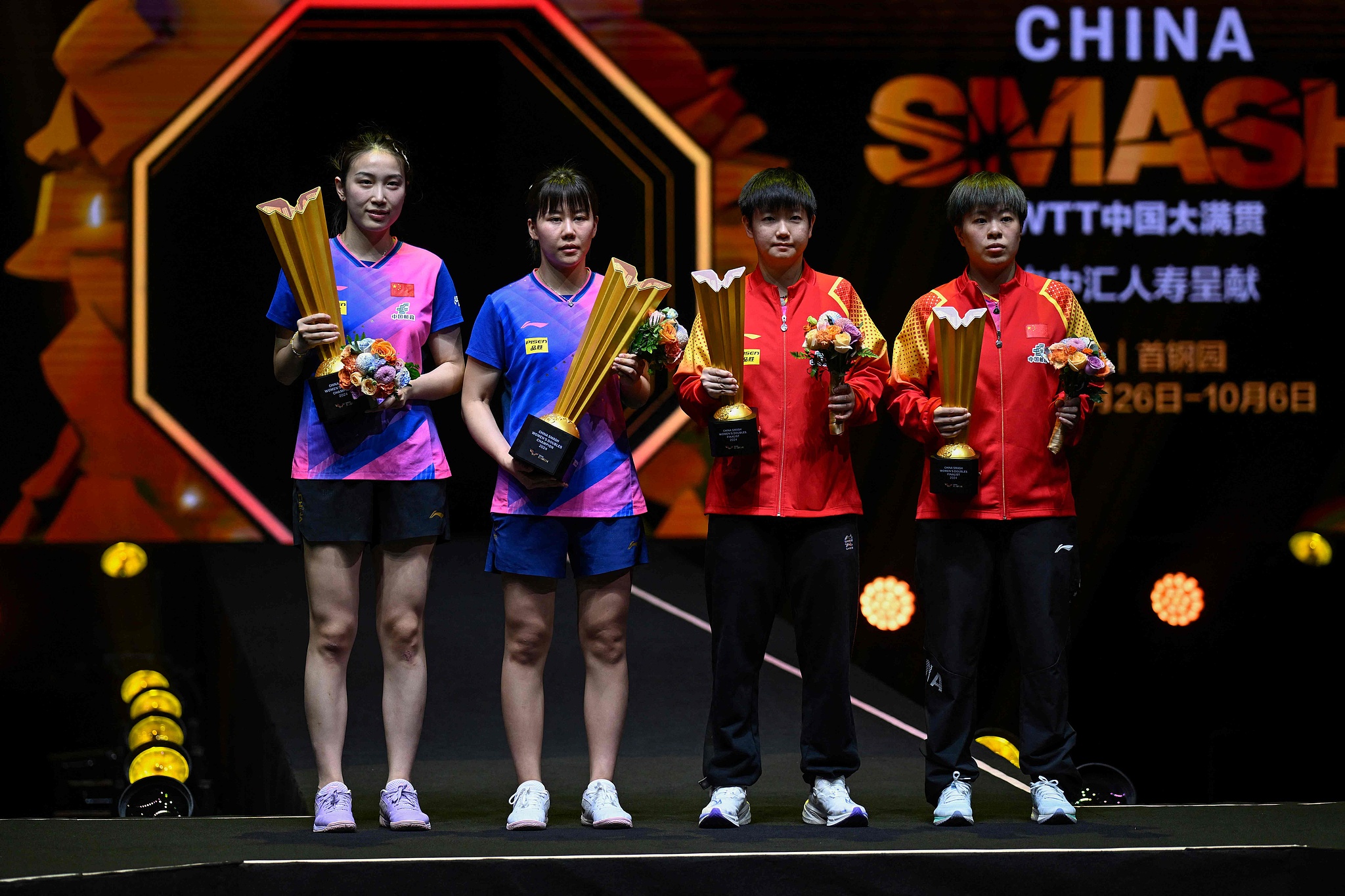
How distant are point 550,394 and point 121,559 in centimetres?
242

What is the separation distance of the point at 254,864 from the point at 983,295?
73.7 inches

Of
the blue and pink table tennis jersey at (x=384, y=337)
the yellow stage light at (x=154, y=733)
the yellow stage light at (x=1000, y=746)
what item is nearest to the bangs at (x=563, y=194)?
the blue and pink table tennis jersey at (x=384, y=337)

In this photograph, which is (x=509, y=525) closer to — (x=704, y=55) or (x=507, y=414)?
(x=507, y=414)

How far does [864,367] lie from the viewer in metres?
2.96

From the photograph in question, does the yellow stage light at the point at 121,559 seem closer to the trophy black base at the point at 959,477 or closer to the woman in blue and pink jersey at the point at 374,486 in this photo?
the woman in blue and pink jersey at the point at 374,486

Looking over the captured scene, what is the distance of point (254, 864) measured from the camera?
2400 millimetres

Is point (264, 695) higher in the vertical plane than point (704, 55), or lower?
lower

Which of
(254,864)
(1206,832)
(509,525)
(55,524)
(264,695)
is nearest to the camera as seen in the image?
(254,864)

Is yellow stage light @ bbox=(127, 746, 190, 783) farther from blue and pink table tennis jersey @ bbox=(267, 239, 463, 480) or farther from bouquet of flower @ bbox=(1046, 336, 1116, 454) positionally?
bouquet of flower @ bbox=(1046, 336, 1116, 454)

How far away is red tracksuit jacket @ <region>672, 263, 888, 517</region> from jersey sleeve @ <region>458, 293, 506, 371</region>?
39cm

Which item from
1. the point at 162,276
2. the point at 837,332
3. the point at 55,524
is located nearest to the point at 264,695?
the point at 55,524

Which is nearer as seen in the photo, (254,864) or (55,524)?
(254,864)

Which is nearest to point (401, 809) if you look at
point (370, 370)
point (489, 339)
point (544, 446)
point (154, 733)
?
point (544, 446)

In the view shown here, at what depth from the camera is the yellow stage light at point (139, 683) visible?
15.2ft
